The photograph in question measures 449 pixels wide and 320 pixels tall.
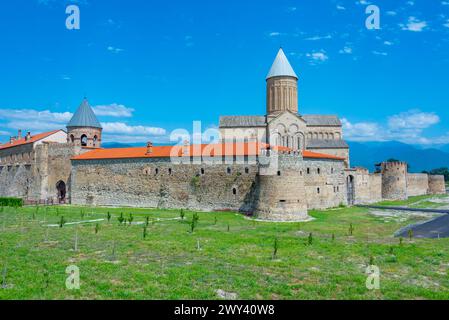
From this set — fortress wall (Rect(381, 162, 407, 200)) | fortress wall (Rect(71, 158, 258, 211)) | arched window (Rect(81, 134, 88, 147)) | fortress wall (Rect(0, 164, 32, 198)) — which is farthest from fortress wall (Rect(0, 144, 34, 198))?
fortress wall (Rect(381, 162, 407, 200))

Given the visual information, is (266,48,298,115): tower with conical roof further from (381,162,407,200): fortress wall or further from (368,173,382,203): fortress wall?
(381,162,407,200): fortress wall

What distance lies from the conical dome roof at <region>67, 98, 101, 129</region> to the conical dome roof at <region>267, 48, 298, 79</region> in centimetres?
2099

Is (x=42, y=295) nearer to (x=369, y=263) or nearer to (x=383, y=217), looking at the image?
(x=369, y=263)

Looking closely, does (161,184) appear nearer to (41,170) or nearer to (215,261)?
(41,170)

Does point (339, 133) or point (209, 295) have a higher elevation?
point (339, 133)

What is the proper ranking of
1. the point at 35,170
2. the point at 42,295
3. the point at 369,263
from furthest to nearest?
the point at 35,170 < the point at 369,263 < the point at 42,295

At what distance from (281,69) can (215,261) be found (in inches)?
1312

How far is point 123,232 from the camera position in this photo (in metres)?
18.5

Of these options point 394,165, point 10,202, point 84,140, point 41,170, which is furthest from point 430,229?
point 84,140

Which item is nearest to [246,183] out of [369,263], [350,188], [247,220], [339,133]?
[247,220]

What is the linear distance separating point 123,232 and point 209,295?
1029 centimetres

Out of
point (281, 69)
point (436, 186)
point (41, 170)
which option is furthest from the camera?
point (436, 186)

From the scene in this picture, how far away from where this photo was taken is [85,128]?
40125mm

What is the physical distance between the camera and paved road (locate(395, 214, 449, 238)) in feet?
61.8
